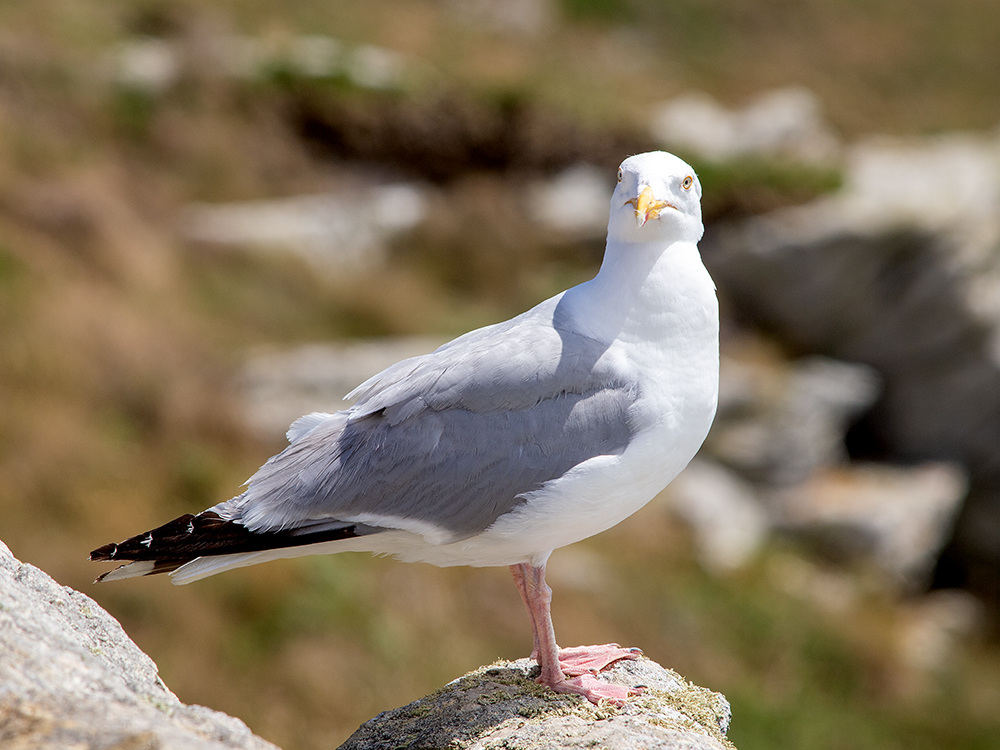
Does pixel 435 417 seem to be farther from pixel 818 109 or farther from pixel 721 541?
pixel 818 109

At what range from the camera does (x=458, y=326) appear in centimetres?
1304

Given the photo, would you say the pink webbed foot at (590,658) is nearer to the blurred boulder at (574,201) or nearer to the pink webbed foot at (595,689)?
the pink webbed foot at (595,689)

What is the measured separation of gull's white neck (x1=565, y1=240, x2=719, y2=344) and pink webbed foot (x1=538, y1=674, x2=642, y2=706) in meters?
1.26

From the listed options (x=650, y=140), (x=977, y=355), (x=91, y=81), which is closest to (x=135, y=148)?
(x=91, y=81)

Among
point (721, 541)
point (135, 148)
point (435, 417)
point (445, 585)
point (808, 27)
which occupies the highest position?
point (808, 27)

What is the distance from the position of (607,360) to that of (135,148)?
1304 cm

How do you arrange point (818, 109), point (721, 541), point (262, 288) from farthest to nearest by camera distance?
point (818, 109)
point (262, 288)
point (721, 541)

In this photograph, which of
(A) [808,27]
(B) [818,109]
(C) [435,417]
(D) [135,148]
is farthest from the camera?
(A) [808,27]

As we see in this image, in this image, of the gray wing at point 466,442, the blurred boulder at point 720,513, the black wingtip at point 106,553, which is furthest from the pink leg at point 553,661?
the blurred boulder at point 720,513

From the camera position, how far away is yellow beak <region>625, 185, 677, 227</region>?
3.30 metres

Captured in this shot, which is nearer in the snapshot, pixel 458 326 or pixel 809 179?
pixel 458 326

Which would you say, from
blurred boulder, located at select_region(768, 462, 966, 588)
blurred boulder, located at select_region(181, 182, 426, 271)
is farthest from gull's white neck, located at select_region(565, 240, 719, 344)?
blurred boulder, located at select_region(181, 182, 426, 271)

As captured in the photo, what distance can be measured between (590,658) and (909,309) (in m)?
10.7

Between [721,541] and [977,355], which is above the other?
[977,355]
